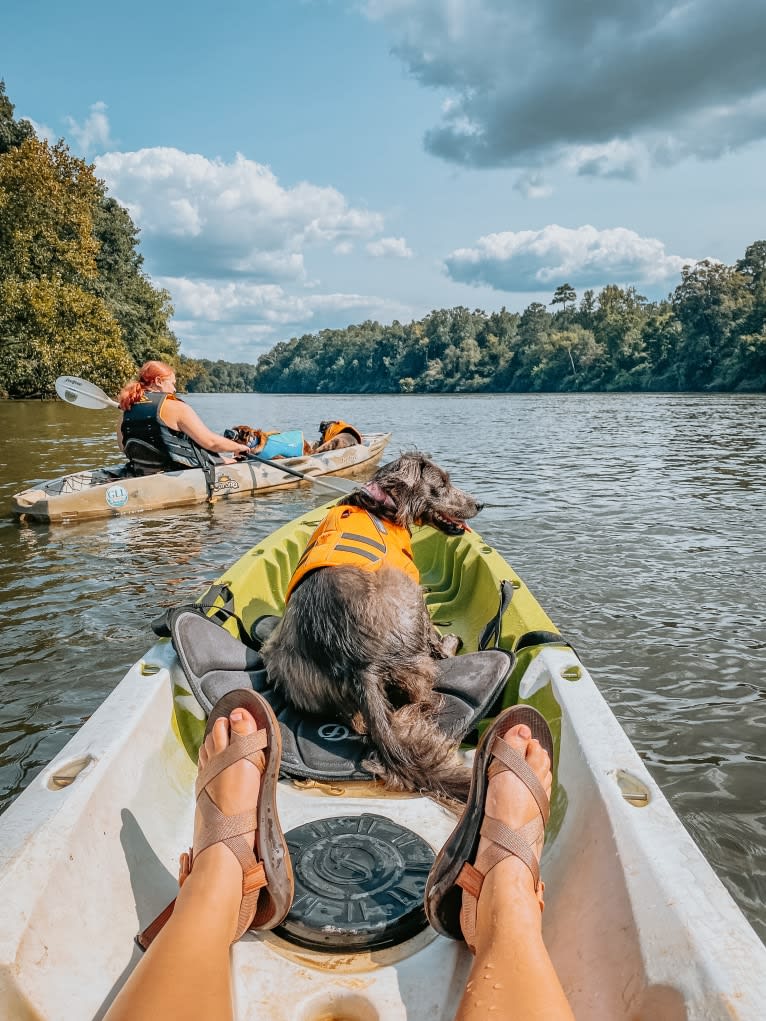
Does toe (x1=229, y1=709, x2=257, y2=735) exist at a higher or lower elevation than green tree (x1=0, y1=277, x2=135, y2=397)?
lower

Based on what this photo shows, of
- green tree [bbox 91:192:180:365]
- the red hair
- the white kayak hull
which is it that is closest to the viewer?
the white kayak hull

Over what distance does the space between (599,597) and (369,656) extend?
356 centimetres

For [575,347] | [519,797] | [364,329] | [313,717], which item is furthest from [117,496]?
[364,329]

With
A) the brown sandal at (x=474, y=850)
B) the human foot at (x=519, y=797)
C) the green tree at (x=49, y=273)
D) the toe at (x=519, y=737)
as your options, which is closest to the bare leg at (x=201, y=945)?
the brown sandal at (x=474, y=850)

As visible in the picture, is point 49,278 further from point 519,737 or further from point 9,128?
point 519,737

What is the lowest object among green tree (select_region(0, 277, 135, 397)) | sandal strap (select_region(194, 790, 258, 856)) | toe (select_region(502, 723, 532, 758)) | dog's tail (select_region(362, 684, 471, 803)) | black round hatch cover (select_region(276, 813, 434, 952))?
black round hatch cover (select_region(276, 813, 434, 952))

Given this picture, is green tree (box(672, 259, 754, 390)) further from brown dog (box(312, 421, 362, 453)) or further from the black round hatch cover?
the black round hatch cover

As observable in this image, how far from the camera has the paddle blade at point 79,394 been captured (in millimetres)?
11555

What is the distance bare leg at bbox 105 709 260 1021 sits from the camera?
5.06ft

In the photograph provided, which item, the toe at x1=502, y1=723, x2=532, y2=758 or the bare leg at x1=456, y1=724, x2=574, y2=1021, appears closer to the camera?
the bare leg at x1=456, y1=724, x2=574, y2=1021

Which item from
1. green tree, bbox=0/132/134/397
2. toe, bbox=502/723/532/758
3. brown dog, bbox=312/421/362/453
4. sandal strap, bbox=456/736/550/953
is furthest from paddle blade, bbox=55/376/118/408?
green tree, bbox=0/132/134/397

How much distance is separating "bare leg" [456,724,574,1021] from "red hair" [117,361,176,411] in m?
8.74

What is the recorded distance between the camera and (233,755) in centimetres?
223

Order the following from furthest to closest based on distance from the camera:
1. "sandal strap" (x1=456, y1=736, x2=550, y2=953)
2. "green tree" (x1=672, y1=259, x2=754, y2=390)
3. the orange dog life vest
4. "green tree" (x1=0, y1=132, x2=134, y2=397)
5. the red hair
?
"green tree" (x1=672, y1=259, x2=754, y2=390) < "green tree" (x1=0, y1=132, x2=134, y2=397) < the red hair < the orange dog life vest < "sandal strap" (x1=456, y1=736, x2=550, y2=953)
